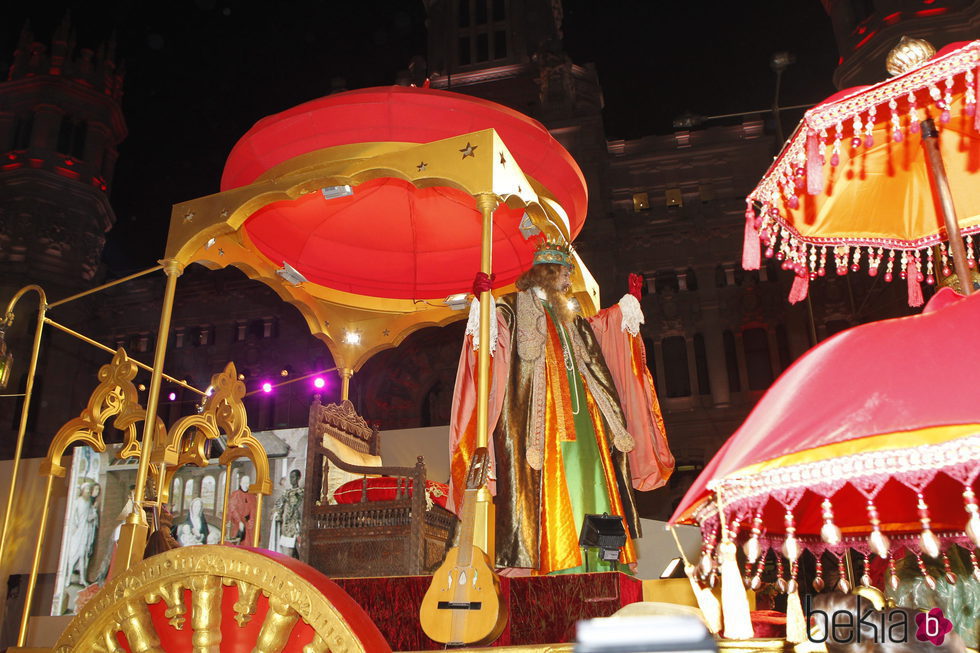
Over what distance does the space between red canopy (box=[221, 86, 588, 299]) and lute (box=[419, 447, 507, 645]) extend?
106 inches

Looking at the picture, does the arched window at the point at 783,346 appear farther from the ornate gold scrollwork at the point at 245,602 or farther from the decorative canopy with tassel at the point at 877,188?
the ornate gold scrollwork at the point at 245,602

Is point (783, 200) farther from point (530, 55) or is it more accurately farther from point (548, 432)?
point (530, 55)

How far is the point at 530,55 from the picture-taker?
650 inches

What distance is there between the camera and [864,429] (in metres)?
1.61

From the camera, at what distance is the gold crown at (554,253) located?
182 inches

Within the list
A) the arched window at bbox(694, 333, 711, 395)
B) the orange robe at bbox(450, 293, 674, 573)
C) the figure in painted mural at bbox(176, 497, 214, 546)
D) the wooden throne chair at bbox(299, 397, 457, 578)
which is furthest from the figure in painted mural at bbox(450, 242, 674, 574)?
the arched window at bbox(694, 333, 711, 395)

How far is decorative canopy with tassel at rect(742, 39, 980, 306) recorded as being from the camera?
9.71 feet

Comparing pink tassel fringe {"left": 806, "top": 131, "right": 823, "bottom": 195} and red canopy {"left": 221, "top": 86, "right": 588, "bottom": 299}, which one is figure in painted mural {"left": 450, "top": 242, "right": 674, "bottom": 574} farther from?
pink tassel fringe {"left": 806, "top": 131, "right": 823, "bottom": 195}

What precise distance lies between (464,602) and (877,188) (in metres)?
2.74

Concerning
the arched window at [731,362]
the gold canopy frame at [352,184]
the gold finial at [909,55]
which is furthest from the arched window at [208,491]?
the gold finial at [909,55]

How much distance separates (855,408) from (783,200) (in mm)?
2159

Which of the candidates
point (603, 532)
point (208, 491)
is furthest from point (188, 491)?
point (603, 532)

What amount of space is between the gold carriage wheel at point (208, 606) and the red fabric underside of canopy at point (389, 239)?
384 cm

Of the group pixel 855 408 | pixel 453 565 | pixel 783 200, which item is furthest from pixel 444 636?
pixel 783 200
